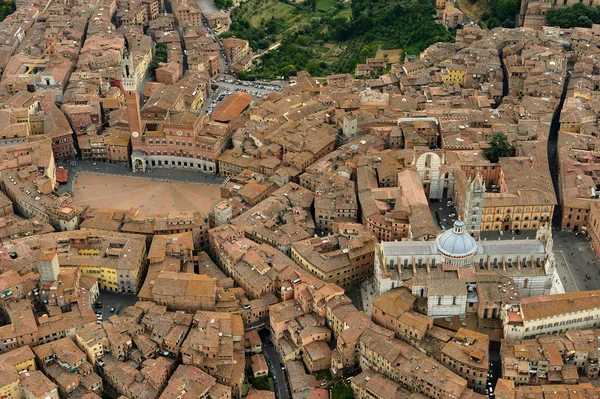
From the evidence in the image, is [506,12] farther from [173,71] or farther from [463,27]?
[173,71]

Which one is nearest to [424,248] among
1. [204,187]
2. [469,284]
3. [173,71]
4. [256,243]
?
[469,284]

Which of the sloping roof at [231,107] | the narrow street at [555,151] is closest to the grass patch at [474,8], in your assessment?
the narrow street at [555,151]

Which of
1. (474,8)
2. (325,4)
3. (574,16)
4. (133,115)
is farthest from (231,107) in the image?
(325,4)

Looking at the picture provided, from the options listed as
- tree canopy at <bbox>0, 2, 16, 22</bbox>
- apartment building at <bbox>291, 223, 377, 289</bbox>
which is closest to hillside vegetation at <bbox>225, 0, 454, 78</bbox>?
tree canopy at <bbox>0, 2, 16, 22</bbox>

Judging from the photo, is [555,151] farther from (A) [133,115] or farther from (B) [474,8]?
(B) [474,8]

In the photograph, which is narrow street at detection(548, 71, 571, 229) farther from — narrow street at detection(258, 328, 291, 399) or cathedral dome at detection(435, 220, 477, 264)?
narrow street at detection(258, 328, 291, 399)

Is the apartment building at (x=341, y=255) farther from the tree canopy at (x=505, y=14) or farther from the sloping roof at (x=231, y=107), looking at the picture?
the tree canopy at (x=505, y=14)
